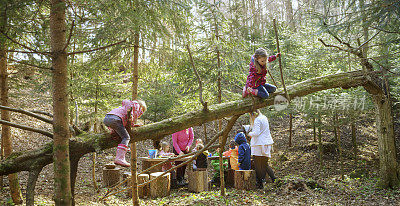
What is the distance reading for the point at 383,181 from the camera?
6781 mm

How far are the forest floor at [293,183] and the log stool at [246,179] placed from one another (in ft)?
0.62

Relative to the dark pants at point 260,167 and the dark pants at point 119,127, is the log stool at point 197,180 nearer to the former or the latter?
the dark pants at point 260,167

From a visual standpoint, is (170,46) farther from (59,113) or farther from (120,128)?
(59,113)

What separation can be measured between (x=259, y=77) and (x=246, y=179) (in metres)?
3.27

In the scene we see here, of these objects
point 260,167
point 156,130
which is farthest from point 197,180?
point 156,130

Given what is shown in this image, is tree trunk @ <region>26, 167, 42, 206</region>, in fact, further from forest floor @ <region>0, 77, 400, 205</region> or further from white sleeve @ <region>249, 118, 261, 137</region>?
white sleeve @ <region>249, 118, 261, 137</region>

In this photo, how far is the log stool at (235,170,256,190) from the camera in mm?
6824

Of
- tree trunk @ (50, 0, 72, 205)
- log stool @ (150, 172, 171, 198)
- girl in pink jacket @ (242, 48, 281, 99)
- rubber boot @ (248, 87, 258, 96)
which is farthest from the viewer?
log stool @ (150, 172, 171, 198)

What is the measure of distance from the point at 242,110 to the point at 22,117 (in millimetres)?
13306

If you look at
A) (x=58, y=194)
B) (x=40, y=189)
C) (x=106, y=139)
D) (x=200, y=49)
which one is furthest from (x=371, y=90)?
(x=40, y=189)

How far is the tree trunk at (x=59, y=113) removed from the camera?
9.77ft

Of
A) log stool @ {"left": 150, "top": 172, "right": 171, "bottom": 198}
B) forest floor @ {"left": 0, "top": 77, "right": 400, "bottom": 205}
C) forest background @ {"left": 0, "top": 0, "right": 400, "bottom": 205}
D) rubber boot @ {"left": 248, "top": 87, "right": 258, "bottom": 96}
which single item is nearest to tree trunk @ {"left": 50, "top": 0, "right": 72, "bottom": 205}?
forest background @ {"left": 0, "top": 0, "right": 400, "bottom": 205}

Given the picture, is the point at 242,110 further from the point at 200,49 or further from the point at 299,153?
the point at 299,153

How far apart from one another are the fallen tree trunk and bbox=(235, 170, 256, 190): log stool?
2728 mm
